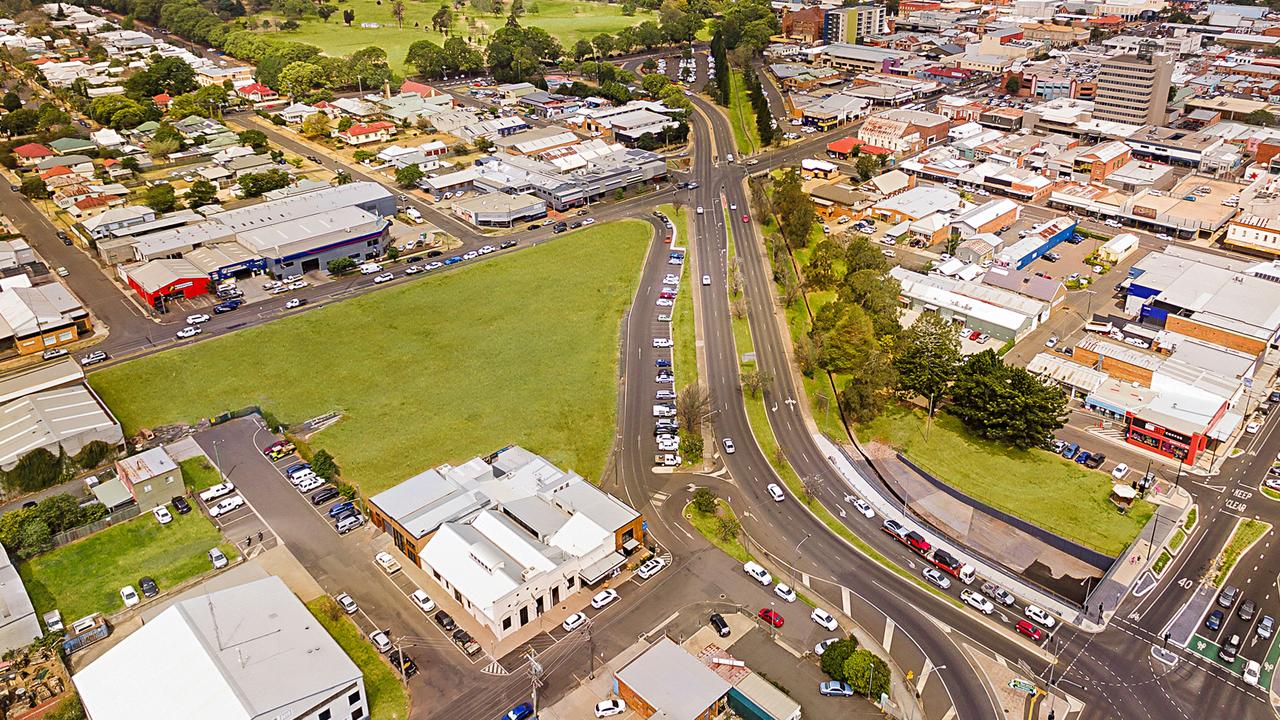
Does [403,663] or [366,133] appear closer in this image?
[403,663]

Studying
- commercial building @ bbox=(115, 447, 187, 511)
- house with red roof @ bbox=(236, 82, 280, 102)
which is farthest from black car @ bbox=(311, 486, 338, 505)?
house with red roof @ bbox=(236, 82, 280, 102)

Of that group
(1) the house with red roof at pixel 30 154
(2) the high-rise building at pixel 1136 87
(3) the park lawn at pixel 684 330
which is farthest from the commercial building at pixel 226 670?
(2) the high-rise building at pixel 1136 87

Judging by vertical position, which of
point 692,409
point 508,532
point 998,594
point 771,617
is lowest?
point 998,594

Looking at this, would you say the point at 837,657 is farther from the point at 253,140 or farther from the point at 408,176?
the point at 253,140

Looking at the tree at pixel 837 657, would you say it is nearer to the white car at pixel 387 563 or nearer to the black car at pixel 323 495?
the white car at pixel 387 563

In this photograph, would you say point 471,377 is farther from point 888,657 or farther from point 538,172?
point 538,172

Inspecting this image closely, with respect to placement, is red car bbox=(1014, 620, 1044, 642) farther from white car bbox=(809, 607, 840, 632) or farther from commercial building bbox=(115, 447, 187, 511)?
commercial building bbox=(115, 447, 187, 511)

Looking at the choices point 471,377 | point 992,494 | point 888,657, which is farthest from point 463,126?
point 888,657

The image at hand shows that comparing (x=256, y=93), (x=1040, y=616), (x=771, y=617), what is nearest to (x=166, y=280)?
(x=771, y=617)
